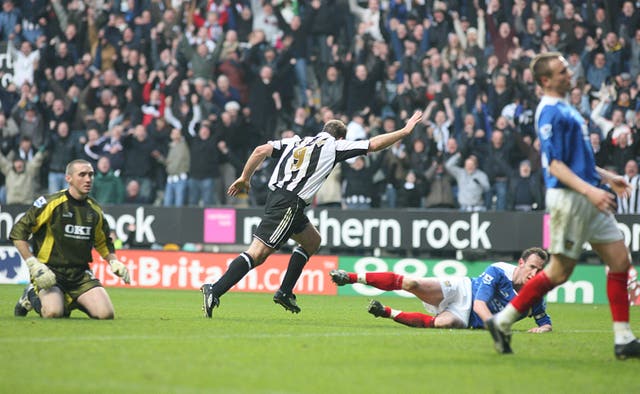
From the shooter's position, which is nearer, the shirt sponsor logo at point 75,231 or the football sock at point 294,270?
the shirt sponsor logo at point 75,231

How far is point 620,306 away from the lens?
7859 millimetres

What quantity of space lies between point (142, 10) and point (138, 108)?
295 cm

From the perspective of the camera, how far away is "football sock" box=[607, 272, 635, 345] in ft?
25.7

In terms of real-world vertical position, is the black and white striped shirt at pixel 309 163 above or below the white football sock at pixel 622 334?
above

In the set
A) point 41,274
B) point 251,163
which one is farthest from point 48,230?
point 251,163

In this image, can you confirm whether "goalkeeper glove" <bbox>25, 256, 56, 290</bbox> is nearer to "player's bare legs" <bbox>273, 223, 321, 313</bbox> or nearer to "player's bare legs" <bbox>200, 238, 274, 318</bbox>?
"player's bare legs" <bbox>200, 238, 274, 318</bbox>

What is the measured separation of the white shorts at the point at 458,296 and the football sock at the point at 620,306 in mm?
2678

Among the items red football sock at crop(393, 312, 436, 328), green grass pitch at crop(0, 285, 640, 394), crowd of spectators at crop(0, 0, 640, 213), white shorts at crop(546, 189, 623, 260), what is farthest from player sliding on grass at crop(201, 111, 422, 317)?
crowd of spectators at crop(0, 0, 640, 213)

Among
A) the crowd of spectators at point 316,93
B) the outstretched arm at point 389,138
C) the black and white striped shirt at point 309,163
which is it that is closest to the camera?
the outstretched arm at point 389,138

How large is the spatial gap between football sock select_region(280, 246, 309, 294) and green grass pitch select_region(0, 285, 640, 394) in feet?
1.25

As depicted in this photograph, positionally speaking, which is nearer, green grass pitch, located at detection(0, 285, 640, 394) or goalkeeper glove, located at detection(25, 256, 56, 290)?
green grass pitch, located at detection(0, 285, 640, 394)

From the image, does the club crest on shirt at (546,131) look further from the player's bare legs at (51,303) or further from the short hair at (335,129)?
the player's bare legs at (51,303)

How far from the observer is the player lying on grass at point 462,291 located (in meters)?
10.1

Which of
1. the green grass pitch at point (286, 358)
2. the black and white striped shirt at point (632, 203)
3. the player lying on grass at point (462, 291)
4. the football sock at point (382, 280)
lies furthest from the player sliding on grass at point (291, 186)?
the black and white striped shirt at point (632, 203)
